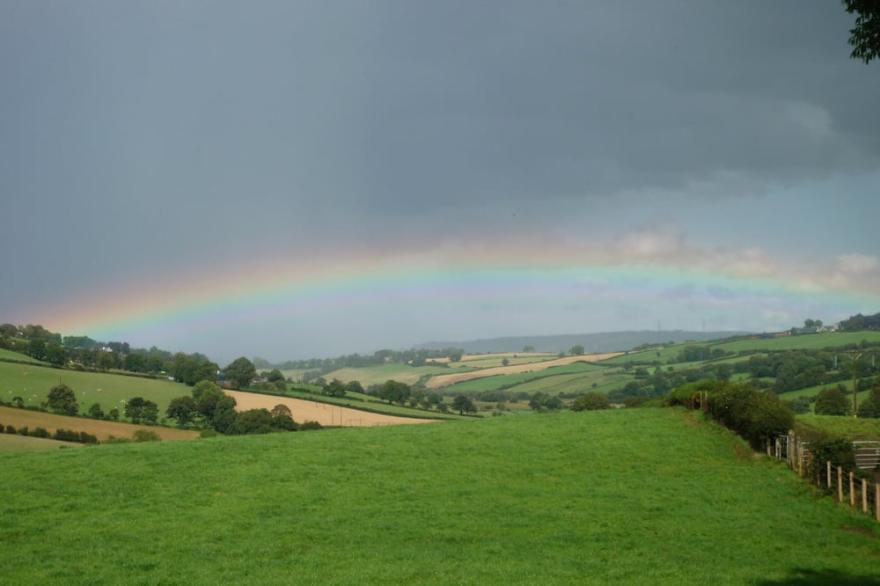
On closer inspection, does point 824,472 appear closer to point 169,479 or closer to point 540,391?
point 169,479

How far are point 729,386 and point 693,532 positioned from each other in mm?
27144

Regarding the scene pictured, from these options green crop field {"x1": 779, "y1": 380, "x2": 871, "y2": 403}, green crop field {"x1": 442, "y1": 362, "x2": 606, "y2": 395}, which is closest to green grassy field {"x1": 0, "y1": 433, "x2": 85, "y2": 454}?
green crop field {"x1": 779, "y1": 380, "x2": 871, "y2": 403}

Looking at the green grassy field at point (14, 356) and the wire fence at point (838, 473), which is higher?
the green grassy field at point (14, 356)

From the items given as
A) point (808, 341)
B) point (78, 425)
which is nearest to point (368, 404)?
point (78, 425)

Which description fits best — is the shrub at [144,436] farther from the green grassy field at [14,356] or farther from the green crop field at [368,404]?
the green grassy field at [14,356]

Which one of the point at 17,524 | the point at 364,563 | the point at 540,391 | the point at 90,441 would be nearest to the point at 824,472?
the point at 364,563

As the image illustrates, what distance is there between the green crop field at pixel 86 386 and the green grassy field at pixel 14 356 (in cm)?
403

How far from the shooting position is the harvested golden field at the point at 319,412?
85750mm

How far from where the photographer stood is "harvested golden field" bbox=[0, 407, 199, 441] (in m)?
67.4

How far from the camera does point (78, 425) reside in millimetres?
70688

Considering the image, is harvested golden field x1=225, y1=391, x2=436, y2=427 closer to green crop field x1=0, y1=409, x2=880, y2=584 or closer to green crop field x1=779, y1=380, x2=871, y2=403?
green crop field x1=0, y1=409, x2=880, y2=584

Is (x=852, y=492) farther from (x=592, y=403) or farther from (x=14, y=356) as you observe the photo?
(x=14, y=356)

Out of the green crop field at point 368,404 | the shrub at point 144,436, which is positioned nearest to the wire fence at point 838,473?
the shrub at point 144,436

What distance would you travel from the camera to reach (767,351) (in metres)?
162
